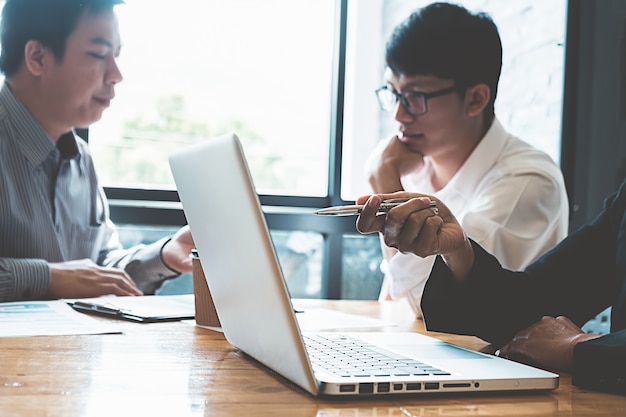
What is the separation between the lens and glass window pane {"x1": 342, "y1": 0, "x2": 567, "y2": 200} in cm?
283

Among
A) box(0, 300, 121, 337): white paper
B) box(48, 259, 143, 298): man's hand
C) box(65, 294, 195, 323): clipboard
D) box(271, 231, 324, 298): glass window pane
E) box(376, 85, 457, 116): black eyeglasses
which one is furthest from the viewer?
box(271, 231, 324, 298): glass window pane

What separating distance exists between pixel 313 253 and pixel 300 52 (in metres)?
0.92

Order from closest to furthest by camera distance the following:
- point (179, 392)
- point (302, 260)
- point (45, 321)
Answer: point (179, 392)
point (45, 321)
point (302, 260)

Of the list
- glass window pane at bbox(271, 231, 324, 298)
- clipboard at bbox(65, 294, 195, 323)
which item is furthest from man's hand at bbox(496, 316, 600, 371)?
glass window pane at bbox(271, 231, 324, 298)

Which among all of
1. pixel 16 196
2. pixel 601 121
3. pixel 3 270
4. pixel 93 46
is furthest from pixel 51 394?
pixel 601 121

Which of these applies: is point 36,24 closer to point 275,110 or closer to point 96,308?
point 96,308

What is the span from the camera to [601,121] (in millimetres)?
2650

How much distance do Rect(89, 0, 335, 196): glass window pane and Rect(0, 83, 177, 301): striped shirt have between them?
35.2 inches

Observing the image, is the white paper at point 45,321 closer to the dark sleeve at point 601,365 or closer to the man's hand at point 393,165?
the dark sleeve at point 601,365

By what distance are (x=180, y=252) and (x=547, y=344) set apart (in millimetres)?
1154

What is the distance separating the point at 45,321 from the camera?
1.23 m

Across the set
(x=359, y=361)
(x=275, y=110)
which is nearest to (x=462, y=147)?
(x=359, y=361)

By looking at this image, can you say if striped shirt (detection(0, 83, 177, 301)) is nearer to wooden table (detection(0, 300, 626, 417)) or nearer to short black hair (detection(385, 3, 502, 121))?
short black hair (detection(385, 3, 502, 121))

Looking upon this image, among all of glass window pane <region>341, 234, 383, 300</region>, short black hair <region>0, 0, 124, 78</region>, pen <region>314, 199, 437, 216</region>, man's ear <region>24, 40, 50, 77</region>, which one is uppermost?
short black hair <region>0, 0, 124, 78</region>
